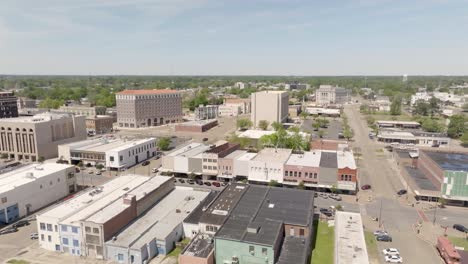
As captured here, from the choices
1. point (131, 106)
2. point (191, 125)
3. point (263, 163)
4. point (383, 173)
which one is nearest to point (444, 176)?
point (383, 173)

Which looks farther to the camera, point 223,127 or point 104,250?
point 223,127

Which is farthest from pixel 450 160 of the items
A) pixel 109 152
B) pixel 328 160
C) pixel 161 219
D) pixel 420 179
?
pixel 109 152

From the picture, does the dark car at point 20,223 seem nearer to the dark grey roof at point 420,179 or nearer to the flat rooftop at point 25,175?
the flat rooftop at point 25,175

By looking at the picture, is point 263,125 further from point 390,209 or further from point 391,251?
point 391,251

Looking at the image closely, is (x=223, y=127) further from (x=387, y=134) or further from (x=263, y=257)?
(x=263, y=257)

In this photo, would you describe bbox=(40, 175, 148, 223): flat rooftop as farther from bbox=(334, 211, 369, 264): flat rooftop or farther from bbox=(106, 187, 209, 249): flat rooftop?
bbox=(334, 211, 369, 264): flat rooftop

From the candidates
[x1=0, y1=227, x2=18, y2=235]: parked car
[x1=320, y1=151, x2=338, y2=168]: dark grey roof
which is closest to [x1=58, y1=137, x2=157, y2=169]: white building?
[x1=0, y1=227, x2=18, y2=235]: parked car

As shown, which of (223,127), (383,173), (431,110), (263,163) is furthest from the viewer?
(431,110)
